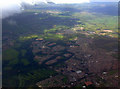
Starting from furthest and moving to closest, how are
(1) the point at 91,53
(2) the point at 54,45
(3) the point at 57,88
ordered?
(2) the point at 54,45 → (1) the point at 91,53 → (3) the point at 57,88

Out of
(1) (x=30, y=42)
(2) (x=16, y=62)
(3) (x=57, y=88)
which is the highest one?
(1) (x=30, y=42)

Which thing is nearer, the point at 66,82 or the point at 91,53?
the point at 66,82

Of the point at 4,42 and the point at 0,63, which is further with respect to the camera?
the point at 4,42

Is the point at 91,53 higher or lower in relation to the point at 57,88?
higher

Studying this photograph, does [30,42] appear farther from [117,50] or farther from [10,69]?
[117,50]

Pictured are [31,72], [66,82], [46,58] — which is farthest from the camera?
[46,58]

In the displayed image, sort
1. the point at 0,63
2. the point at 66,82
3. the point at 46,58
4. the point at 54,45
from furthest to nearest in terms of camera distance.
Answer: the point at 54,45 < the point at 46,58 < the point at 0,63 < the point at 66,82

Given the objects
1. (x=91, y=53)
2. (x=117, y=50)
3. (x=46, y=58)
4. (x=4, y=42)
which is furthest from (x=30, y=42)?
(x=117, y=50)

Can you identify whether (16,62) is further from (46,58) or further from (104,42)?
(104,42)

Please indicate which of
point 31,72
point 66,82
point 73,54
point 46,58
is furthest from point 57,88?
point 73,54
